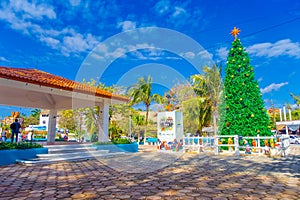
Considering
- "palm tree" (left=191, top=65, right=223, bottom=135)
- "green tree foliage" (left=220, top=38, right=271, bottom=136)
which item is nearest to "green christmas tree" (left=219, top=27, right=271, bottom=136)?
"green tree foliage" (left=220, top=38, right=271, bottom=136)

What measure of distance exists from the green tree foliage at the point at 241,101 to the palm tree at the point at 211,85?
526cm

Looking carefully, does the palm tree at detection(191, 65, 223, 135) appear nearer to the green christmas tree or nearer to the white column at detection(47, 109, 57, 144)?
the green christmas tree

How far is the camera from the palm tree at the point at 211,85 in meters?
18.3

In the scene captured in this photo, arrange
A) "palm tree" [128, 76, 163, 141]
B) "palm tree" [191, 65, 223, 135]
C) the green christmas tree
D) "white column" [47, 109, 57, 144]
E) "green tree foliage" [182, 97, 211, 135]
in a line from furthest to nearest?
1. "palm tree" [128, 76, 163, 141]
2. "green tree foliage" [182, 97, 211, 135]
3. "palm tree" [191, 65, 223, 135]
4. "white column" [47, 109, 57, 144]
5. the green christmas tree

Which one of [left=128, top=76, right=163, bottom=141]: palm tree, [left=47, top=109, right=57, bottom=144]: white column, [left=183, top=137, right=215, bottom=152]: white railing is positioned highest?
[left=128, top=76, right=163, bottom=141]: palm tree

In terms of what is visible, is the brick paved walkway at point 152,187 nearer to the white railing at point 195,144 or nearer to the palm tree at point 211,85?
the white railing at point 195,144

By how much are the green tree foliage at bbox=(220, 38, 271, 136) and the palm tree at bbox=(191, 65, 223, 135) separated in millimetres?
5260

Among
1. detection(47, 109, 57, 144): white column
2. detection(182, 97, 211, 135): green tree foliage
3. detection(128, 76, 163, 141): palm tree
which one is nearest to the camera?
detection(47, 109, 57, 144): white column

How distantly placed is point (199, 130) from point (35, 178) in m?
16.9

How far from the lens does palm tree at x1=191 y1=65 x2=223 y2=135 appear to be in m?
18.3

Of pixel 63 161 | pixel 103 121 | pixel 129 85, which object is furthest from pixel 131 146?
pixel 129 85

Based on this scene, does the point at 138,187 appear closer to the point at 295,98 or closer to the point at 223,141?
the point at 223,141

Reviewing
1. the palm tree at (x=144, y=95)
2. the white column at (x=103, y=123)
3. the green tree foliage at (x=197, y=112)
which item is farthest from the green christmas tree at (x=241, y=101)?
the palm tree at (x=144, y=95)

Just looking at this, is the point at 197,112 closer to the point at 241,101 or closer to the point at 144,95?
the point at 144,95
